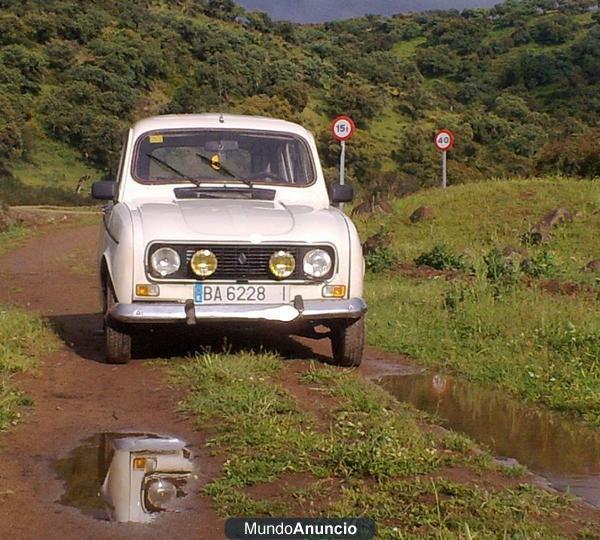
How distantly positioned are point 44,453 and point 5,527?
43.6 inches

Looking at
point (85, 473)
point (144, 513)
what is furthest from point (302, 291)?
point (144, 513)

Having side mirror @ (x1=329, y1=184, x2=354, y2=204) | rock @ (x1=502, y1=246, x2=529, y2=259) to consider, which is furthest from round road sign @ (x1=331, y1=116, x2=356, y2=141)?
side mirror @ (x1=329, y1=184, x2=354, y2=204)

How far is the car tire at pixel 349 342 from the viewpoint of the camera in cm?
734

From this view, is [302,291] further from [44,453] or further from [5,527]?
[5,527]

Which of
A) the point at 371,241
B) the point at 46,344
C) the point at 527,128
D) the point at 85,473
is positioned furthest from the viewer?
the point at 527,128

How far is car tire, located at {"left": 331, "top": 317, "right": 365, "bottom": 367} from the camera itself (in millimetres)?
7340

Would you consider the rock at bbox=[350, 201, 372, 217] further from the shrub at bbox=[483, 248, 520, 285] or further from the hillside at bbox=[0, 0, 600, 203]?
the shrub at bbox=[483, 248, 520, 285]

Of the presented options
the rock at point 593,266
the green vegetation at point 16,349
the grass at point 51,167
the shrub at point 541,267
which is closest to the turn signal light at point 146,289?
the green vegetation at point 16,349

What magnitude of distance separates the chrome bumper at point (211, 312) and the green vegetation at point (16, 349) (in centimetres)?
74

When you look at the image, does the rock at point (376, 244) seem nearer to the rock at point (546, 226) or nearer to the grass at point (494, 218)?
the grass at point (494, 218)

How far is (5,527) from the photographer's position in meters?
4.10

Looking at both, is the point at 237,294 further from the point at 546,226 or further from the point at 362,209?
the point at 362,209

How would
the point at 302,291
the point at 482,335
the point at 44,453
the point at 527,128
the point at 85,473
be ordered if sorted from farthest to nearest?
the point at 527,128
the point at 482,335
the point at 302,291
the point at 44,453
the point at 85,473

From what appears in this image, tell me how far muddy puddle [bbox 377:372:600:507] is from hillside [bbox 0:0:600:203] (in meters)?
18.8
